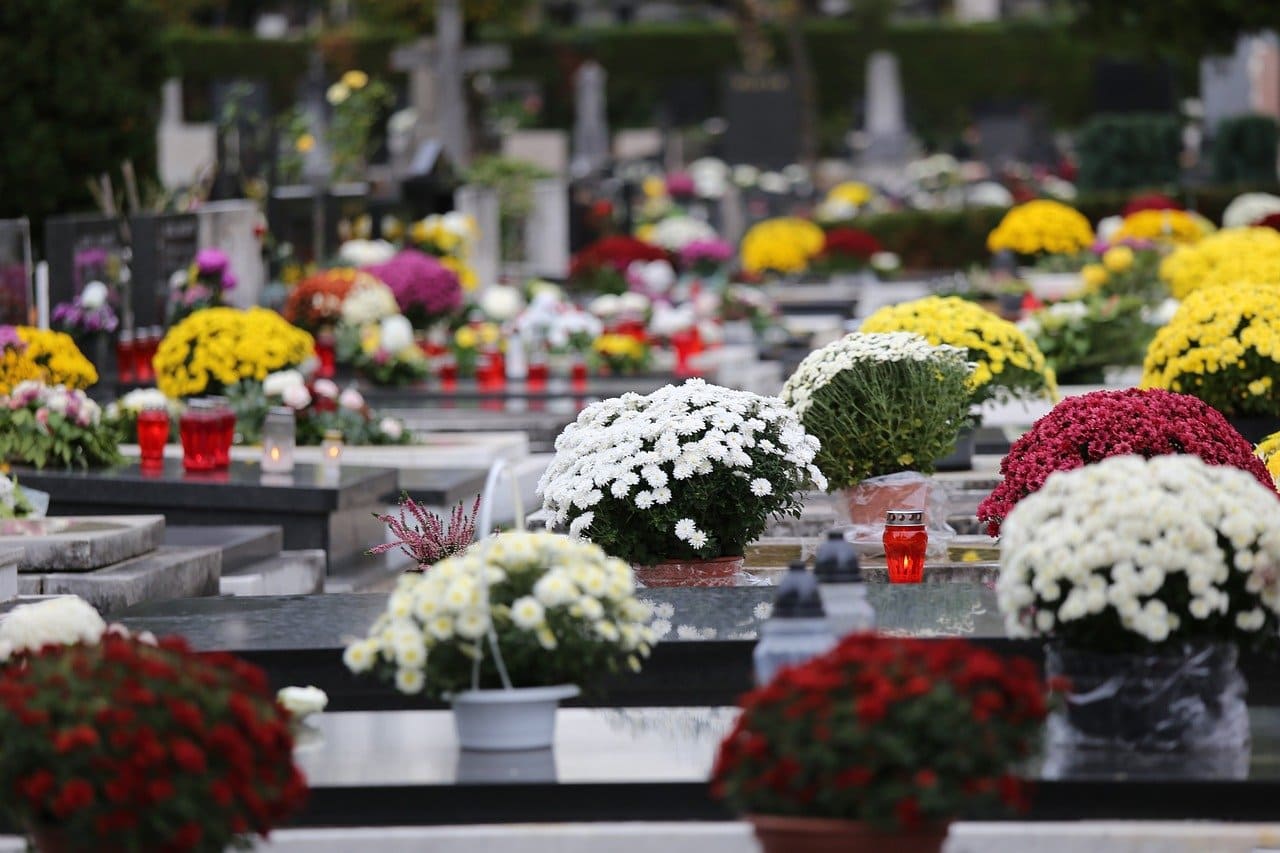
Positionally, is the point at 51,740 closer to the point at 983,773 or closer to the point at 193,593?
the point at 983,773

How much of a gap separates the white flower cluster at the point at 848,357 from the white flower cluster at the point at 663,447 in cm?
62

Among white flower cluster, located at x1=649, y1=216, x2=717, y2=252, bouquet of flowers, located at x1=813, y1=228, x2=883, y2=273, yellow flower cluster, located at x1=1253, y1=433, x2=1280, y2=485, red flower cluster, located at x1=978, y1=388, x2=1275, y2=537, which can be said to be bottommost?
yellow flower cluster, located at x1=1253, y1=433, x2=1280, y2=485

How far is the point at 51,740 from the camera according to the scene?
161 inches

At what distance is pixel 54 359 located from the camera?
10.8 metres

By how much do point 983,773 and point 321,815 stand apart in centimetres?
146

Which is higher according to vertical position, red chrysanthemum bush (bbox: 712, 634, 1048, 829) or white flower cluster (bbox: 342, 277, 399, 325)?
white flower cluster (bbox: 342, 277, 399, 325)

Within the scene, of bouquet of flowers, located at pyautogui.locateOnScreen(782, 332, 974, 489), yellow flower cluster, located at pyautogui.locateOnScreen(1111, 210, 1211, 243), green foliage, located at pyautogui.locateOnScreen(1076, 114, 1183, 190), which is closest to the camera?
bouquet of flowers, located at pyautogui.locateOnScreen(782, 332, 974, 489)

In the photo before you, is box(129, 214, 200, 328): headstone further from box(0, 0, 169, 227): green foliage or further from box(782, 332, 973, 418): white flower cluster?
box(782, 332, 973, 418): white flower cluster

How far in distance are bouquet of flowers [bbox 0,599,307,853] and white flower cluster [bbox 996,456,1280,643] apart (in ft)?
4.97

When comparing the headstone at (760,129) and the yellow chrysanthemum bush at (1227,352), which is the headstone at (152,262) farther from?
the headstone at (760,129)

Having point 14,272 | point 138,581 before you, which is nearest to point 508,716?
point 138,581

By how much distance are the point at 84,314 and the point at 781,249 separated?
12473 mm

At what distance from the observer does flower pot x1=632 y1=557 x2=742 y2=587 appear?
7.03m

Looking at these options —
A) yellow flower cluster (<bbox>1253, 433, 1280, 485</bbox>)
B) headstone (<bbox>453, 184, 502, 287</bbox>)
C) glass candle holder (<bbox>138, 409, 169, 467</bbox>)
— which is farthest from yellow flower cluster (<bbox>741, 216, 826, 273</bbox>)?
yellow flower cluster (<bbox>1253, 433, 1280, 485</bbox>)
